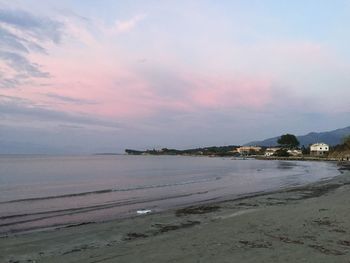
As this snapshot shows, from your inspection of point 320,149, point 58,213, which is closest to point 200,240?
point 58,213

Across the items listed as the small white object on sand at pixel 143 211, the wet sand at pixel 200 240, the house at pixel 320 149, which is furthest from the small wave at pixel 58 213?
the house at pixel 320 149

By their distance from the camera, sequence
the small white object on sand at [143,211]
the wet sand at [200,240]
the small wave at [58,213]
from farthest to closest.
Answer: the small white object on sand at [143,211]
the small wave at [58,213]
the wet sand at [200,240]

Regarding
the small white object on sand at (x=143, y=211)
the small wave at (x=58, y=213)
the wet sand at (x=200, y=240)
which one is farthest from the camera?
the small white object on sand at (x=143, y=211)

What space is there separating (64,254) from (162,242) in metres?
2.72

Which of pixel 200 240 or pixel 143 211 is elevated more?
pixel 200 240

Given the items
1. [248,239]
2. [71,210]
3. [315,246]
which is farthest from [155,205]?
[315,246]

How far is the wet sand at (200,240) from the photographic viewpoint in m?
9.68

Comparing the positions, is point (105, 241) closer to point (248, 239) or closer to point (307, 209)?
point (248, 239)

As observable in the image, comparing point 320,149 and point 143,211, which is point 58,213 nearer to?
point 143,211

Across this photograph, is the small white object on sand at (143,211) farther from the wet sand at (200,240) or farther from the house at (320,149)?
the house at (320,149)

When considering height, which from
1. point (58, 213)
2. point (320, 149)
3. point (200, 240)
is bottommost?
point (58, 213)

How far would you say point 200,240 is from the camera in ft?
38.2

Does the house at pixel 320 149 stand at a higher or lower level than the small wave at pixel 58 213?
higher

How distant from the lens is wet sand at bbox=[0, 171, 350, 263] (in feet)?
31.8
